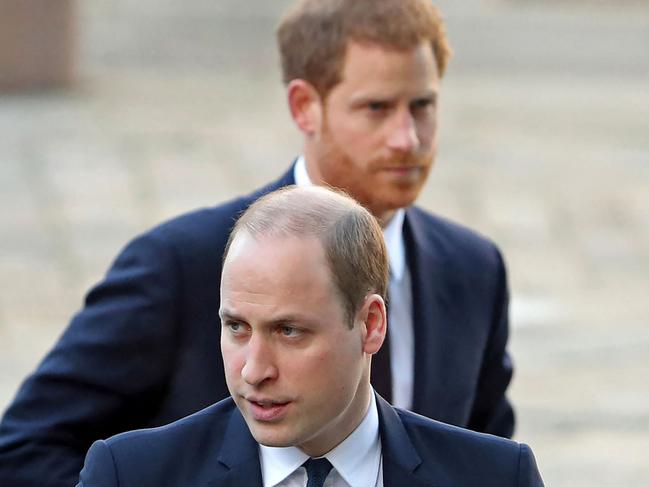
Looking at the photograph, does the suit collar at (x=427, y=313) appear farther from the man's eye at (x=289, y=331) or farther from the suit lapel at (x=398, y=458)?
the man's eye at (x=289, y=331)

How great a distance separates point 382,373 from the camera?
12.2 feet

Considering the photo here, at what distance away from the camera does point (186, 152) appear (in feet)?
45.3

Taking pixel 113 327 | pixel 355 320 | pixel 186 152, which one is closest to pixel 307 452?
pixel 355 320

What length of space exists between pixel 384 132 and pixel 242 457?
1.30 metres

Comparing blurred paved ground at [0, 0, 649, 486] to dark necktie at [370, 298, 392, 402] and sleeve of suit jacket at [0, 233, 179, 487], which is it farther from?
sleeve of suit jacket at [0, 233, 179, 487]

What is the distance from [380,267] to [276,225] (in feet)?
0.65

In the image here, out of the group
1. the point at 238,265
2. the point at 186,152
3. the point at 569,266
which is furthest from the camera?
the point at 186,152

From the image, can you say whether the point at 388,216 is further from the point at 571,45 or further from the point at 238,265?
the point at 571,45

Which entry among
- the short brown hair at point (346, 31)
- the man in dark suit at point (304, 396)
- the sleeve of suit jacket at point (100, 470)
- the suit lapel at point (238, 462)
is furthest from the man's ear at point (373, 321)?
the short brown hair at point (346, 31)

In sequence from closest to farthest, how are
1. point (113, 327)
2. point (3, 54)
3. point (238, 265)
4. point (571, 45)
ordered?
point (238, 265) < point (113, 327) < point (3, 54) < point (571, 45)

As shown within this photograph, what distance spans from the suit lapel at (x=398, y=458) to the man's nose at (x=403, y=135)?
1.14m

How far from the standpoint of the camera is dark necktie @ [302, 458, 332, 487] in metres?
2.65

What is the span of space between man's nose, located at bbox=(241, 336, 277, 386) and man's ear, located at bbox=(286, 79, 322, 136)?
150 centimetres

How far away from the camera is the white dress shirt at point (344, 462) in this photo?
2.68 meters
